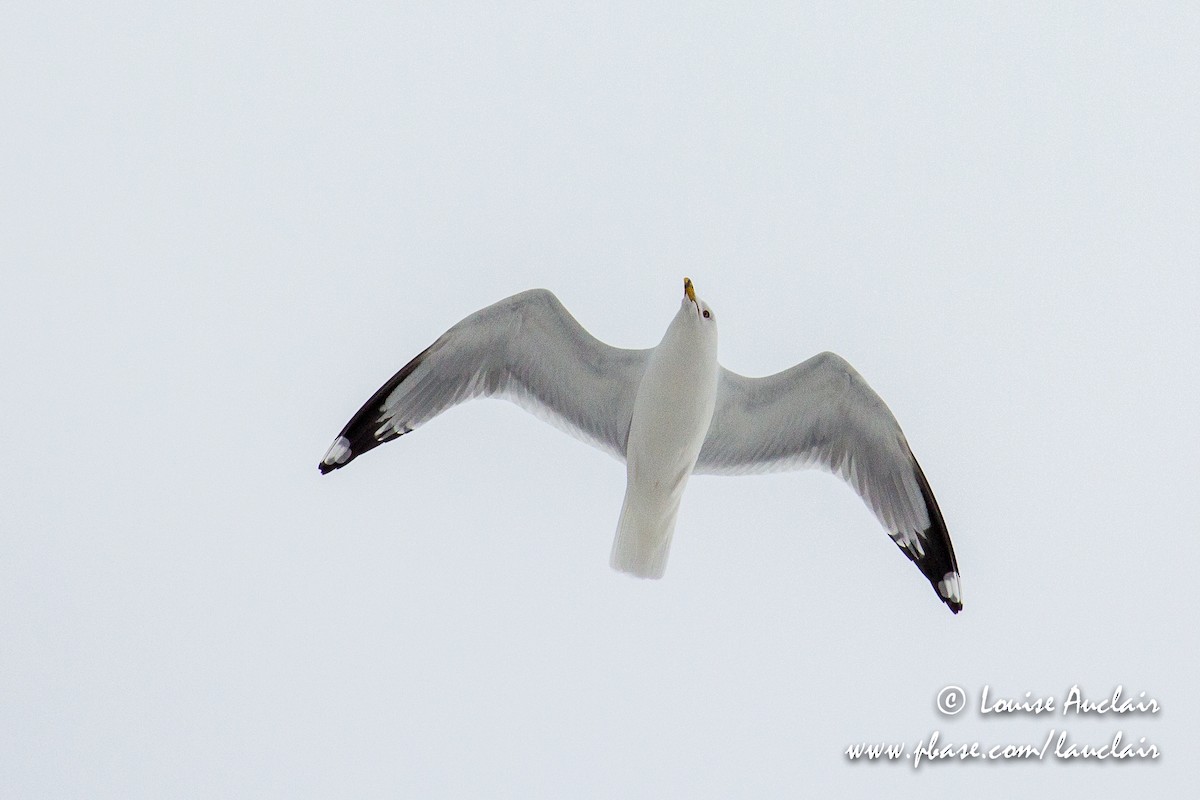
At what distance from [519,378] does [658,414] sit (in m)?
0.92

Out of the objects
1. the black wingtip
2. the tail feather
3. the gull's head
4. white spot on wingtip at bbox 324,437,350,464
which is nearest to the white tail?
the tail feather

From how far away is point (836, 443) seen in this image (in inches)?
267

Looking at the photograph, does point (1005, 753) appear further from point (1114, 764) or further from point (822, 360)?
point (822, 360)

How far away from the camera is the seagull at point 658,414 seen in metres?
6.35

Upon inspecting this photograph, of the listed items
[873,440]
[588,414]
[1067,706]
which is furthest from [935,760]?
[588,414]

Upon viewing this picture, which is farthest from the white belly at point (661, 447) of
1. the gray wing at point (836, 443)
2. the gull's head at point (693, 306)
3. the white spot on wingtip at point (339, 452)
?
the white spot on wingtip at point (339, 452)

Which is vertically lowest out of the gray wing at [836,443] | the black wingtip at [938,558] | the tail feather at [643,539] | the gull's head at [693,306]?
the tail feather at [643,539]

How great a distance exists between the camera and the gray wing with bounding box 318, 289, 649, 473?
6.45 m

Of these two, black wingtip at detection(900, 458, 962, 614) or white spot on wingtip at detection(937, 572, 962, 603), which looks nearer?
black wingtip at detection(900, 458, 962, 614)

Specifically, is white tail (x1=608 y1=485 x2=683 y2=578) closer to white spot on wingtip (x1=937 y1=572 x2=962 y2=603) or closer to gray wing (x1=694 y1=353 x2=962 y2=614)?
gray wing (x1=694 y1=353 x2=962 y2=614)

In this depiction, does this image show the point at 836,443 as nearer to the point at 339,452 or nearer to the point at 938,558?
the point at 938,558

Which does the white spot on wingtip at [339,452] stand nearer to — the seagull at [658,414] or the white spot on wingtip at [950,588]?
the seagull at [658,414]

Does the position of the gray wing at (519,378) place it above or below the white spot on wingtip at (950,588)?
above

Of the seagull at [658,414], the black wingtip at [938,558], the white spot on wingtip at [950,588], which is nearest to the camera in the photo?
the seagull at [658,414]
